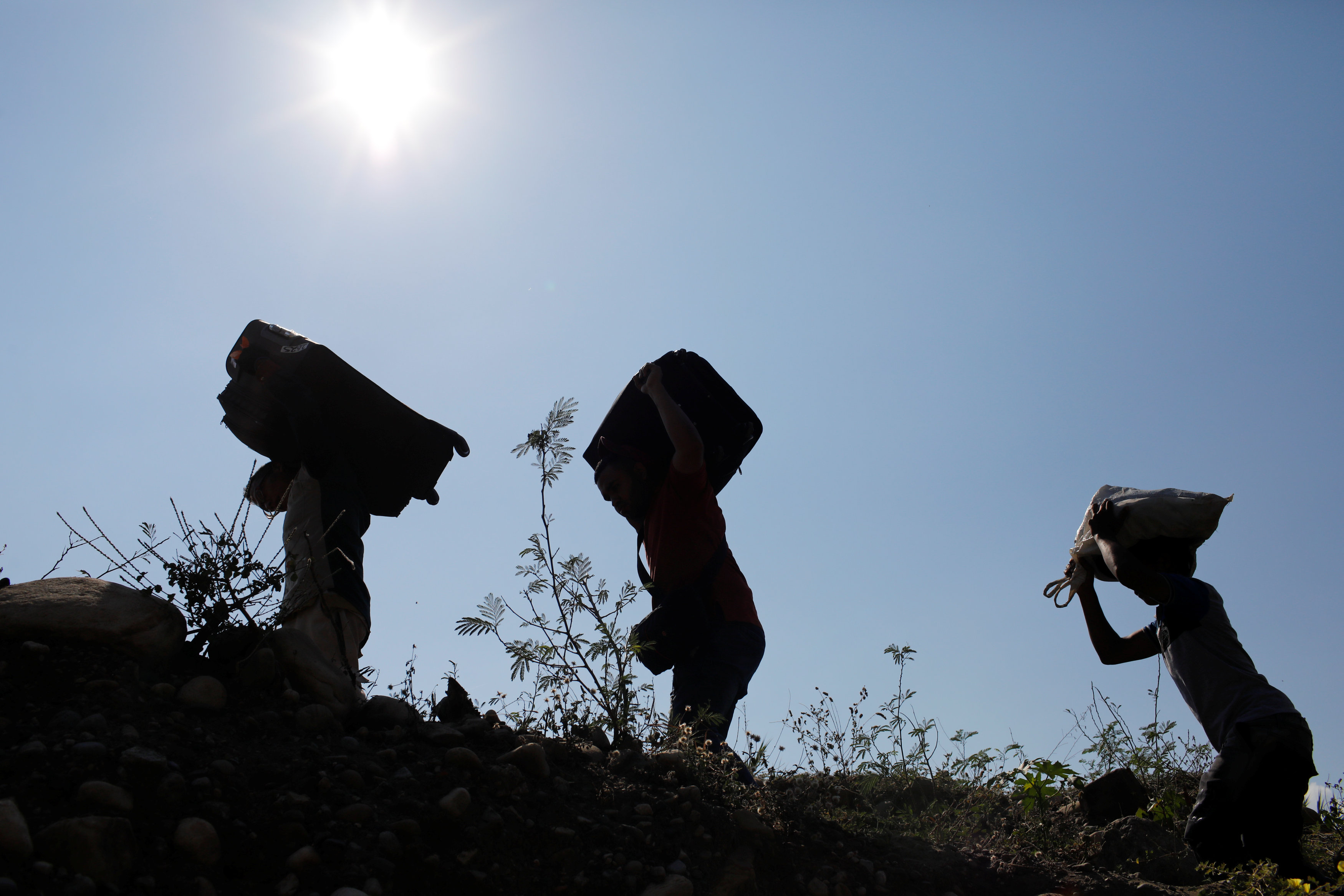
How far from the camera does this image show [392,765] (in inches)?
84.7

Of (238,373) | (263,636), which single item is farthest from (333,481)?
(263,636)

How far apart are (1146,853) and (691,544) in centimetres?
197

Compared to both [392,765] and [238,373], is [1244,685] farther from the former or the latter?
[238,373]

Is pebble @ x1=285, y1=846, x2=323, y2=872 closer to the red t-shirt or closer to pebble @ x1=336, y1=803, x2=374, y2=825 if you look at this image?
pebble @ x1=336, y1=803, x2=374, y2=825

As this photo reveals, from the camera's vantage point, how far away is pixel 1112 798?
11.0 feet

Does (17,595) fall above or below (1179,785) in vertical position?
above

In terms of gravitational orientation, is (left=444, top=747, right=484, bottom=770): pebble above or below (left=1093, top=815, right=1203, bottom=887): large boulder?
above

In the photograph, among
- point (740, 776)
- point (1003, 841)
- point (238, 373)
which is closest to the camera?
point (740, 776)

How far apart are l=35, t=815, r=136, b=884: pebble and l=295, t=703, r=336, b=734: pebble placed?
66 centimetres

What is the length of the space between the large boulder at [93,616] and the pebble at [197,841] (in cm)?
80

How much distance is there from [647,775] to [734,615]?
103cm

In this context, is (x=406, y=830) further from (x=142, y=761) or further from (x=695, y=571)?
(x=695, y=571)

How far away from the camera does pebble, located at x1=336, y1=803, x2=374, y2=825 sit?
1834 millimetres

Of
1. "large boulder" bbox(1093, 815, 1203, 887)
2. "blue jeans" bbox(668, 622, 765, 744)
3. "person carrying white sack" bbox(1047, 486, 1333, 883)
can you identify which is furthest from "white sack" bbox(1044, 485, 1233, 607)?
"blue jeans" bbox(668, 622, 765, 744)
